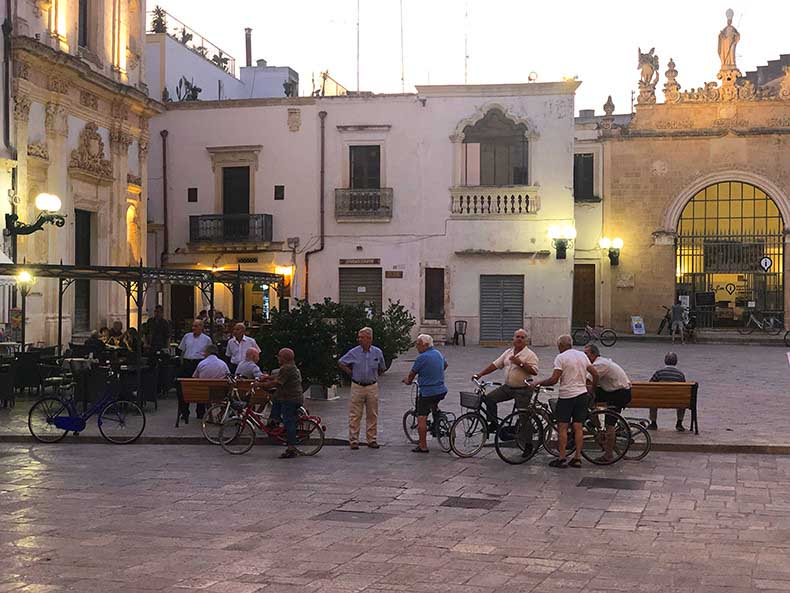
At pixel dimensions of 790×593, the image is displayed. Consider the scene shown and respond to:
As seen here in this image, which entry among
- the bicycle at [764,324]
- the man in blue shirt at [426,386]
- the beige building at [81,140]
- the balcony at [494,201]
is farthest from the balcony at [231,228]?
the man in blue shirt at [426,386]

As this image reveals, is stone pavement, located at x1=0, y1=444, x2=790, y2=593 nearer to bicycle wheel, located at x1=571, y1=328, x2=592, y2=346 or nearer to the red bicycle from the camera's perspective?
the red bicycle

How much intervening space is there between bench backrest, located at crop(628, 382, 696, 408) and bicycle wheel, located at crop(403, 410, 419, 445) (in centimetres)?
288

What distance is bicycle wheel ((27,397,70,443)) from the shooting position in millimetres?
13258

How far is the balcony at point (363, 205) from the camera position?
30.4 metres

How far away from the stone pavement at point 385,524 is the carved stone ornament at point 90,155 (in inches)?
473

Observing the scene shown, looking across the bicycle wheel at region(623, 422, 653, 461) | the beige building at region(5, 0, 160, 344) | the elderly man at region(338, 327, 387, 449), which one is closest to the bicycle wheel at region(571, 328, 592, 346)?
the beige building at region(5, 0, 160, 344)

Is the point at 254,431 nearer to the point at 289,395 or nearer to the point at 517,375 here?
the point at 289,395

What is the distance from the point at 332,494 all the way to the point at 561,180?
71.1 ft

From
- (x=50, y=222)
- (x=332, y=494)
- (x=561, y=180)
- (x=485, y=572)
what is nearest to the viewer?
(x=485, y=572)

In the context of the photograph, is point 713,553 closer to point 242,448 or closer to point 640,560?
point 640,560

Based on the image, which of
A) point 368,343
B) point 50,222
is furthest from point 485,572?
point 50,222

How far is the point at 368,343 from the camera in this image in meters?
12.7

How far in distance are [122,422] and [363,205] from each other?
18.0 meters

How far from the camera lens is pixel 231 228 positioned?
30.9 meters
